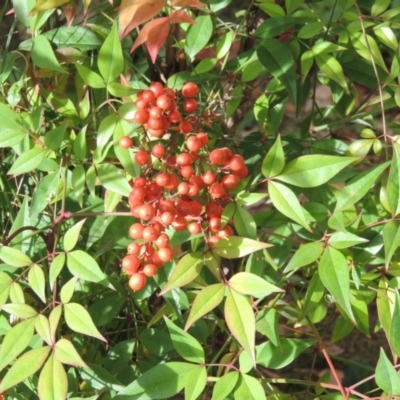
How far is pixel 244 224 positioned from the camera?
86 cm

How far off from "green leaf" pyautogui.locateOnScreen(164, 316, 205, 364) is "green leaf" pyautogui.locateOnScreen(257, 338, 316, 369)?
0.29 ft

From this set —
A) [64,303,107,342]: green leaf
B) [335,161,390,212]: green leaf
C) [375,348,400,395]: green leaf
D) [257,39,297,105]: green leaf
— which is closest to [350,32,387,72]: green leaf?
[257,39,297,105]: green leaf

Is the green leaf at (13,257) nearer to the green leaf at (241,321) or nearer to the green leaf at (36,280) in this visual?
the green leaf at (36,280)

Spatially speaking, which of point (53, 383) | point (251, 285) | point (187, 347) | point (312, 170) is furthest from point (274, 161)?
point (53, 383)

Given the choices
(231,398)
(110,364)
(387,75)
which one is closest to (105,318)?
(110,364)

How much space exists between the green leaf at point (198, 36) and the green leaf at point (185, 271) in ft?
0.96

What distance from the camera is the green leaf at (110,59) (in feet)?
2.78

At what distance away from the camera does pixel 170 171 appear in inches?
32.8

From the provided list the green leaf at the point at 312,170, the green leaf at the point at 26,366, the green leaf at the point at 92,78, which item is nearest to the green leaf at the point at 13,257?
the green leaf at the point at 26,366

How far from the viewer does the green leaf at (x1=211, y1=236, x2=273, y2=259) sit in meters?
0.82

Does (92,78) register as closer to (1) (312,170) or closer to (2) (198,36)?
(2) (198,36)

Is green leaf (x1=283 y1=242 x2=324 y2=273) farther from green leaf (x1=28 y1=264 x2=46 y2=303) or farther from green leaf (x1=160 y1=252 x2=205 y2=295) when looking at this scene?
green leaf (x1=28 y1=264 x2=46 y2=303)

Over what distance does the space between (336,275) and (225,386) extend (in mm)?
189

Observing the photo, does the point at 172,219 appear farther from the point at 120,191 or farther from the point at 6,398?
the point at 6,398
